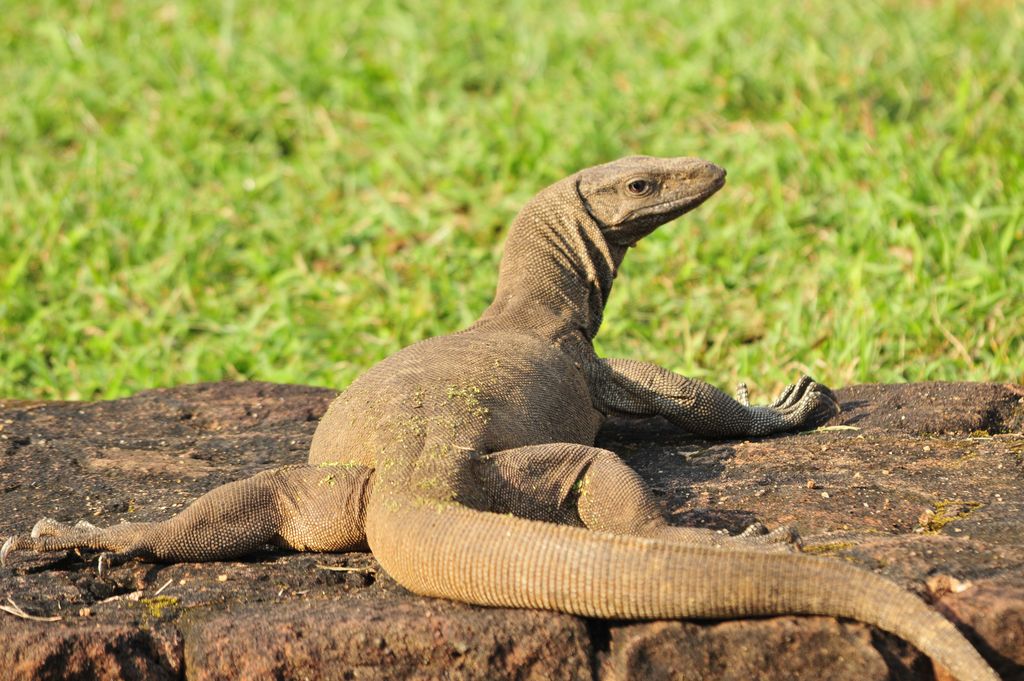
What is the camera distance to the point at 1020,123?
31.9ft

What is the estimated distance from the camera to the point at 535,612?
3.94 meters

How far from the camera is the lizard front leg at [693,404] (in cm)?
597

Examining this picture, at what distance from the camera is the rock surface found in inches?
149

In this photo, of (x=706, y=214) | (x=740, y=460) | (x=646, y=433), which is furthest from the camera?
(x=706, y=214)

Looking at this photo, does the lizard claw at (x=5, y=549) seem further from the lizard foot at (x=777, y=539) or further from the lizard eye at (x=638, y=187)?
the lizard eye at (x=638, y=187)

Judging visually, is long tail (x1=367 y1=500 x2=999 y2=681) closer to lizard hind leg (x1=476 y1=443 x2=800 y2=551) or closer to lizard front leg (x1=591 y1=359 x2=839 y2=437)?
lizard hind leg (x1=476 y1=443 x2=800 y2=551)

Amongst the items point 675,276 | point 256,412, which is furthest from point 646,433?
point 675,276

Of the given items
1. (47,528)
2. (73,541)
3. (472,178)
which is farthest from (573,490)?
(472,178)

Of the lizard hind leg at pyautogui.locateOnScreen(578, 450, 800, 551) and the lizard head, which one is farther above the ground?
the lizard head

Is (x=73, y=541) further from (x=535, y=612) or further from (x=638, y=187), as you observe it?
(x=638, y=187)

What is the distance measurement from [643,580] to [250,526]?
4.88ft

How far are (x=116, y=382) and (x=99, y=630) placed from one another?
4.63m

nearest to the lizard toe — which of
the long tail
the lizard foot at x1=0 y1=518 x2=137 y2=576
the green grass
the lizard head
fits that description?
the lizard foot at x1=0 y1=518 x2=137 y2=576

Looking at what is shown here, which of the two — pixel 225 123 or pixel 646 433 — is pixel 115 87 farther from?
pixel 646 433
